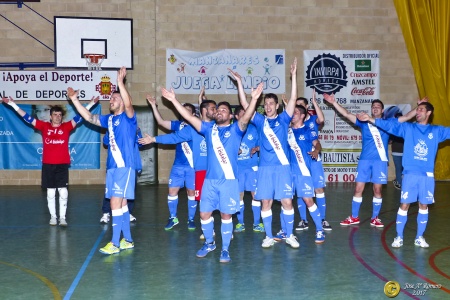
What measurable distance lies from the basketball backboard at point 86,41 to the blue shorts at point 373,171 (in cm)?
833

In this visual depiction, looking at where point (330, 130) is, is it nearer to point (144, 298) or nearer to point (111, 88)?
point (111, 88)

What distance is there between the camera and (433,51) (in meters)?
16.8

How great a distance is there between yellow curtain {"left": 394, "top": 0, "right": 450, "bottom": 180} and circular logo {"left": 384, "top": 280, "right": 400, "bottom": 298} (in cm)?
1160

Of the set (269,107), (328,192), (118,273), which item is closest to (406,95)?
(328,192)

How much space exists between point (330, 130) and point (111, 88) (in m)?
6.35

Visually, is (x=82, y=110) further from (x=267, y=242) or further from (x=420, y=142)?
(x=420, y=142)

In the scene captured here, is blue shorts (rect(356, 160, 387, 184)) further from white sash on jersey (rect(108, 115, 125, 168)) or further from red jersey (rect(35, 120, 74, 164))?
red jersey (rect(35, 120, 74, 164))

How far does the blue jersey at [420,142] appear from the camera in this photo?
815 cm

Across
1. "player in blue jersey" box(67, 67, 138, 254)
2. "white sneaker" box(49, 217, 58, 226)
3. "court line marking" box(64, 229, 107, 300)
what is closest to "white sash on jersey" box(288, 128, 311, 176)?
"player in blue jersey" box(67, 67, 138, 254)

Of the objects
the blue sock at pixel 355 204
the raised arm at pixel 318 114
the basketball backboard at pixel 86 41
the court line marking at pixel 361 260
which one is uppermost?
the basketball backboard at pixel 86 41

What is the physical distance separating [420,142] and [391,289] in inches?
109

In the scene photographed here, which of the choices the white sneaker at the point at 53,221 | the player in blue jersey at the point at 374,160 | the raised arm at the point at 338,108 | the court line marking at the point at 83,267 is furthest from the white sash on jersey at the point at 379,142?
the white sneaker at the point at 53,221

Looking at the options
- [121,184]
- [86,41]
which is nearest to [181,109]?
[121,184]

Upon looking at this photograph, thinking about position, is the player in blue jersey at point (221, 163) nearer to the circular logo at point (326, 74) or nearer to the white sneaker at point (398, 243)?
the white sneaker at point (398, 243)
